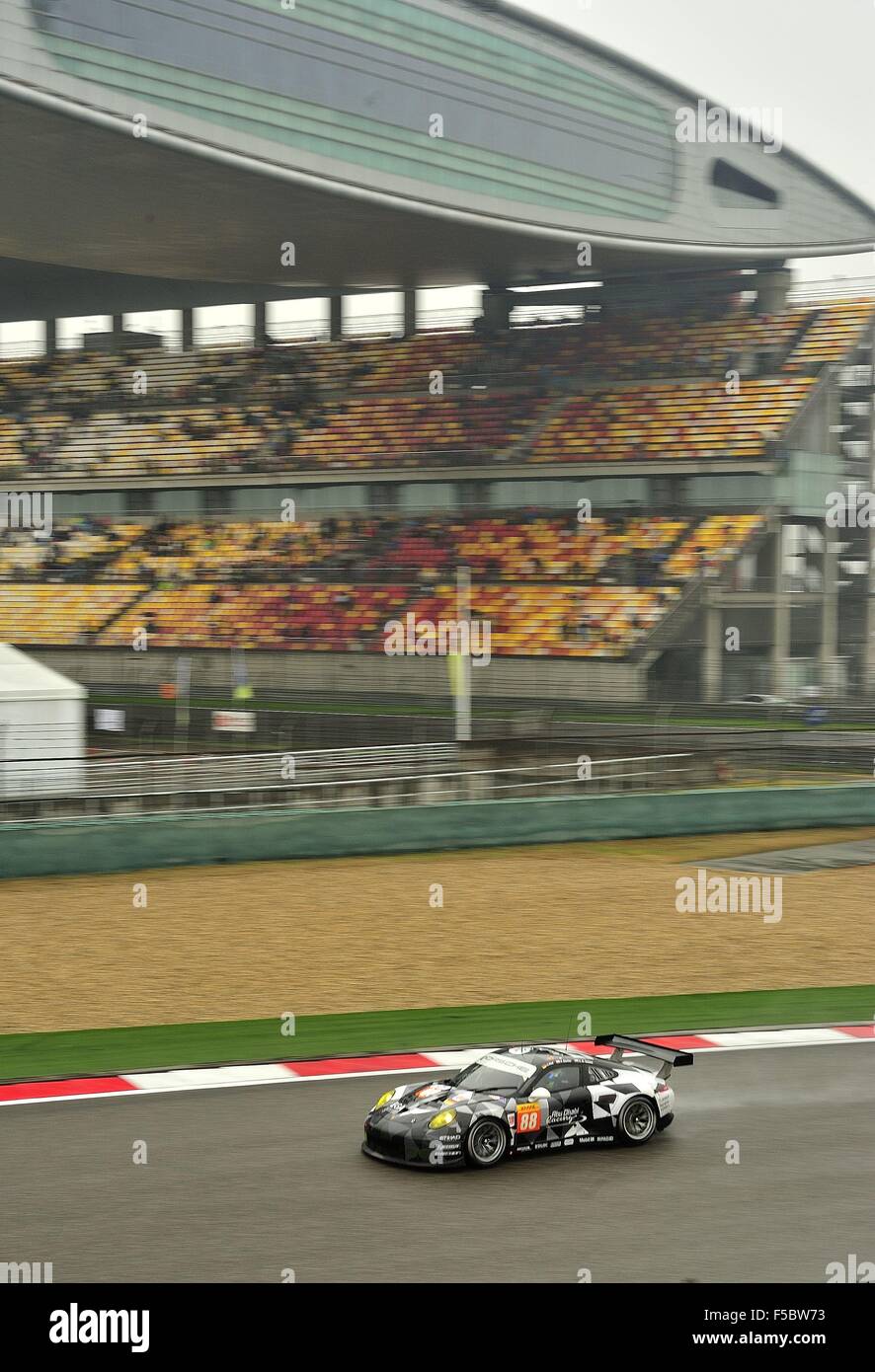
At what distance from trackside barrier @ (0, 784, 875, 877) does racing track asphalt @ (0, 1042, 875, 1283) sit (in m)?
8.94

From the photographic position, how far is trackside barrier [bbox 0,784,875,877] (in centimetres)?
1880

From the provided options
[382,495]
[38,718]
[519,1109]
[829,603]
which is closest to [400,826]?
[38,718]

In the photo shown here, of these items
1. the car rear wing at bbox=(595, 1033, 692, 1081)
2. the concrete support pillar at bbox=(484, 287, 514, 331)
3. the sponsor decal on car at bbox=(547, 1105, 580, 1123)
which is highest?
the concrete support pillar at bbox=(484, 287, 514, 331)

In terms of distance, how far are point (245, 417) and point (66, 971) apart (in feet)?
94.0

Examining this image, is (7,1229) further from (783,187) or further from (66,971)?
(783,187)

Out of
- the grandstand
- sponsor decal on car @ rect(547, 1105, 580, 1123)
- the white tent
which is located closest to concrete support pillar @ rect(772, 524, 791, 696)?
the grandstand

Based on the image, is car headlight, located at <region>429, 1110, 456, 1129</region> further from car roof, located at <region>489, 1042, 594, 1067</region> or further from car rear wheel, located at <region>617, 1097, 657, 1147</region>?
car rear wheel, located at <region>617, 1097, 657, 1147</region>

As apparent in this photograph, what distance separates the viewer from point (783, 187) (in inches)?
1587

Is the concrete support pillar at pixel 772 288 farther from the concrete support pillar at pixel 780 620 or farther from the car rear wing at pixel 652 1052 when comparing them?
the car rear wing at pixel 652 1052

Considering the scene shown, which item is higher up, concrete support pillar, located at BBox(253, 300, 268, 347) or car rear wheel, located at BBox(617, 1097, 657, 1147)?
concrete support pillar, located at BBox(253, 300, 268, 347)

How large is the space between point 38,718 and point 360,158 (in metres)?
17.3

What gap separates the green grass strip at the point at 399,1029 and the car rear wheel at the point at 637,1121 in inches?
98.1

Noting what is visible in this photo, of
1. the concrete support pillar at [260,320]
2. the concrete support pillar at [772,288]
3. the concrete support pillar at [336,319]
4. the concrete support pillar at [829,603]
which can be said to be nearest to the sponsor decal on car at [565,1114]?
the concrete support pillar at [829,603]
